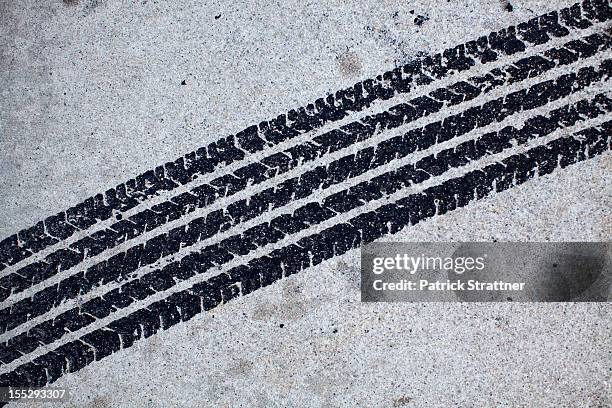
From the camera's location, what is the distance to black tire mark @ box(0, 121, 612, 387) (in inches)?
99.1

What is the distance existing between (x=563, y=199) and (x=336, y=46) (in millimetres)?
1380

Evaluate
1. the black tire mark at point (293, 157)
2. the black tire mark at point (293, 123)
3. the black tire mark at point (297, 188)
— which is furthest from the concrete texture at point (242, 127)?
the black tire mark at point (297, 188)

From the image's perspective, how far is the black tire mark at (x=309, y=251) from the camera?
252cm

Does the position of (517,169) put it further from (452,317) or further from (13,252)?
(13,252)

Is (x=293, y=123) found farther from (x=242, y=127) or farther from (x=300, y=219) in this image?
(x=300, y=219)

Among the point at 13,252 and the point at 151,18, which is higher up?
the point at 151,18

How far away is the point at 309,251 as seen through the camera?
8.46 feet

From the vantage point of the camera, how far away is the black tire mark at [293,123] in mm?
2535

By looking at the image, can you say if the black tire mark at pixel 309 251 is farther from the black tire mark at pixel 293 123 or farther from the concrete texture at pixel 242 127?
the black tire mark at pixel 293 123

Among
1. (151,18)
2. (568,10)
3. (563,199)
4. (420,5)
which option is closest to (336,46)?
(420,5)

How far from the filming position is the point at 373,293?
8.38 ft

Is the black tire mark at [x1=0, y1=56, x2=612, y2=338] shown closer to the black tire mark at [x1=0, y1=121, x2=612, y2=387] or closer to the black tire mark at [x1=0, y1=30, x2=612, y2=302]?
the black tire mark at [x1=0, y1=30, x2=612, y2=302]

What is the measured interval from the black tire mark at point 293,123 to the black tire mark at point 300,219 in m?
0.28

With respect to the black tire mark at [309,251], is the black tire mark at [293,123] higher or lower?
higher
